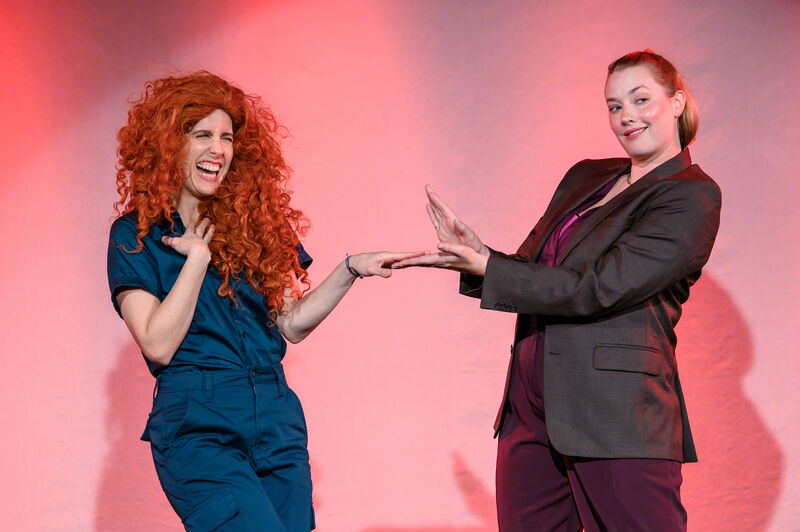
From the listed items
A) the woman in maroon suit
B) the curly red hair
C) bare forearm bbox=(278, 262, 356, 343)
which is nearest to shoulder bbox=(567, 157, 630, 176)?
the woman in maroon suit

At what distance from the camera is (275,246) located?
7.52 feet

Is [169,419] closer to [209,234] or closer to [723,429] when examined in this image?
[209,234]

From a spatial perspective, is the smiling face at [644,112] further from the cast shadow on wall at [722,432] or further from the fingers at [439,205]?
the cast shadow on wall at [722,432]

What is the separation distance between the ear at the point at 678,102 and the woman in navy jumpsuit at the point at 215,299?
76 cm

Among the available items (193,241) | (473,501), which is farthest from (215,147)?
(473,501)

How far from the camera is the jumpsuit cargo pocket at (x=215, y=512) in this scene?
1.91 metres

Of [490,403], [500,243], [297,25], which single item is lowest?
[490,403]

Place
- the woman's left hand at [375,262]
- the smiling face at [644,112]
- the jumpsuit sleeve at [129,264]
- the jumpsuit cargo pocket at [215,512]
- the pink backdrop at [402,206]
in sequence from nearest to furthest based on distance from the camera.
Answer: the jumpsuit cargo pocket at [215,512] < the jumpsuit sleeve at [129,264] < the smiling face at [644,112] < the woman's left hand at [375,262] < the pink backdrop at [402,206]

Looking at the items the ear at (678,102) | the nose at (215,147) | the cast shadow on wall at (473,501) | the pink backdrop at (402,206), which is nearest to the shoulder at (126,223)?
the nose at (215,147)

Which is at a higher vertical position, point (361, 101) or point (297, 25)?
point (297, 25)

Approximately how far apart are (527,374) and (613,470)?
0.31 metres

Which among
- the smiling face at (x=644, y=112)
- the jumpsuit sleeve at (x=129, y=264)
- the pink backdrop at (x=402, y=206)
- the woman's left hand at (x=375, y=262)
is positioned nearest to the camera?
the jumpsuit sleeve at (x=129, y=264)

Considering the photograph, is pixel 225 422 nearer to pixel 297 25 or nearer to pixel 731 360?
pixel 297 25

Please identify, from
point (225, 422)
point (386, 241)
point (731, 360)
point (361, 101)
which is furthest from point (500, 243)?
point (225, 422)
